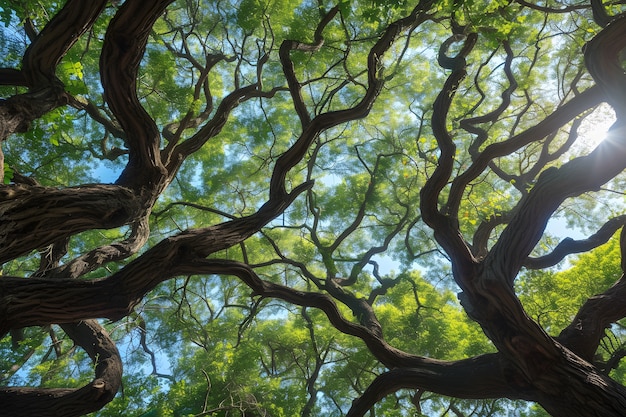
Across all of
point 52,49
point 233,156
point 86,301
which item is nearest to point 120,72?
point 52,49

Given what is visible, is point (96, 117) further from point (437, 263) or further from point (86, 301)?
point (437, 263)

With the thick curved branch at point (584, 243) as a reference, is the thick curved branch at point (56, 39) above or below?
above

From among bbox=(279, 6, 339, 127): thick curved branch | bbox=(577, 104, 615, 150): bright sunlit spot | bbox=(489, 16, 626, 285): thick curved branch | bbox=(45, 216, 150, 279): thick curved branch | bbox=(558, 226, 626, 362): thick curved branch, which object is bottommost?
bbox=(558, 226, 626, 362): thick curved branch

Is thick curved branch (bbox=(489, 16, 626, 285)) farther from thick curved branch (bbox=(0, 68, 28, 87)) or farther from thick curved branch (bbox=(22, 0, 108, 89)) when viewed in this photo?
thick curved branch (bbox=(0, 68, 28, 87))

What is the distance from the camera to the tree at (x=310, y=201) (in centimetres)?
358

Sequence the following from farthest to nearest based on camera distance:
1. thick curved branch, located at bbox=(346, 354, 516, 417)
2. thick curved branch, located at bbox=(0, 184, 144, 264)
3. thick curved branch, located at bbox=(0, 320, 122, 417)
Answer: thick curved branch, located at bbox=(0, 320, 122, 417), thick curved branch, located at bbox=(346, 354, 516, 417), thick curved branch, located at bbox=(0, 184, 144, 264)

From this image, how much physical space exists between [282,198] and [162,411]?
12.9 feet

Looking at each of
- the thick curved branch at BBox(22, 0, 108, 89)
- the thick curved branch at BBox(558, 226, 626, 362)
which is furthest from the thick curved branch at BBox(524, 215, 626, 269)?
the thick curved branch at BBox(22, 0, 108, 89)

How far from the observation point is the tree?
358 cm

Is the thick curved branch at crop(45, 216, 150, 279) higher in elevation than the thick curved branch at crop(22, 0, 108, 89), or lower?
lower

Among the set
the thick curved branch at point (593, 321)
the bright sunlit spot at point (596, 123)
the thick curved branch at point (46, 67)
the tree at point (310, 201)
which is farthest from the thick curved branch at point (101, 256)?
the bright sunlit spot at point (596, 123)

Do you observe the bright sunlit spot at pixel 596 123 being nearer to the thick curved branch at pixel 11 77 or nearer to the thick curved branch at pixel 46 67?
the thick curved branch at pixel 46 67

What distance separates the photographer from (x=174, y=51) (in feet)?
26.0

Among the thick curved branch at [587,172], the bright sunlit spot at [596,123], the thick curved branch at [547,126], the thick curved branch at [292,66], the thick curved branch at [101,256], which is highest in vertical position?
the thick curved branch at [292,66]
